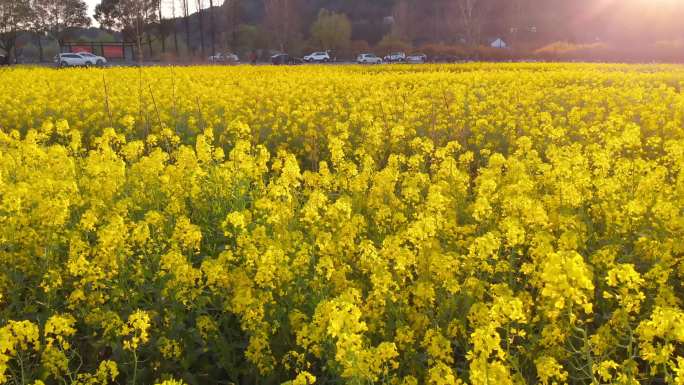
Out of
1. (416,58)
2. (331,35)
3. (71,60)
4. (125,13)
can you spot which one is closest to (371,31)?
(331,35)

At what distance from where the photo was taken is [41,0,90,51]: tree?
68188 mm

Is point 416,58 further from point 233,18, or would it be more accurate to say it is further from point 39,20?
point 39,20

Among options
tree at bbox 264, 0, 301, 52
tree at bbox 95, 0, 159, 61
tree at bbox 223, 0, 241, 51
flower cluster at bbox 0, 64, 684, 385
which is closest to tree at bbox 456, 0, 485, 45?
tree at bbox 264, 0, 301, 52

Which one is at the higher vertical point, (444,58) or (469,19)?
(469,19)

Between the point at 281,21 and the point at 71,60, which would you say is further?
the point at 281,21

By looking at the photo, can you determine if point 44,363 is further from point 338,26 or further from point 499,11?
point 499,11

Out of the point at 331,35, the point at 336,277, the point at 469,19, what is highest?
the point at 469,19

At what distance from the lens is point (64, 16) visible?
2771 inches

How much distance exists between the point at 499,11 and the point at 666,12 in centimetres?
4332

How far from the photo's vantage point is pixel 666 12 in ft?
224

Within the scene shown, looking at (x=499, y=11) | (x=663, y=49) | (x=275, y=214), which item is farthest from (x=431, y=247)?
(x=499, y=11)

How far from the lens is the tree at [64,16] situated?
224ft

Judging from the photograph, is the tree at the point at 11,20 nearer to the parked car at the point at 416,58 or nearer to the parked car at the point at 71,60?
the parked car at the point at 71,60

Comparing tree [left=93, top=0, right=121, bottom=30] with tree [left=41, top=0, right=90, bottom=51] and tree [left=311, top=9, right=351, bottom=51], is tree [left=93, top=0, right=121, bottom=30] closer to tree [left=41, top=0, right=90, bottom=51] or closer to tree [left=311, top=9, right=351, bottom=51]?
tree [left=41, top=0, right=90, bottom=51]
